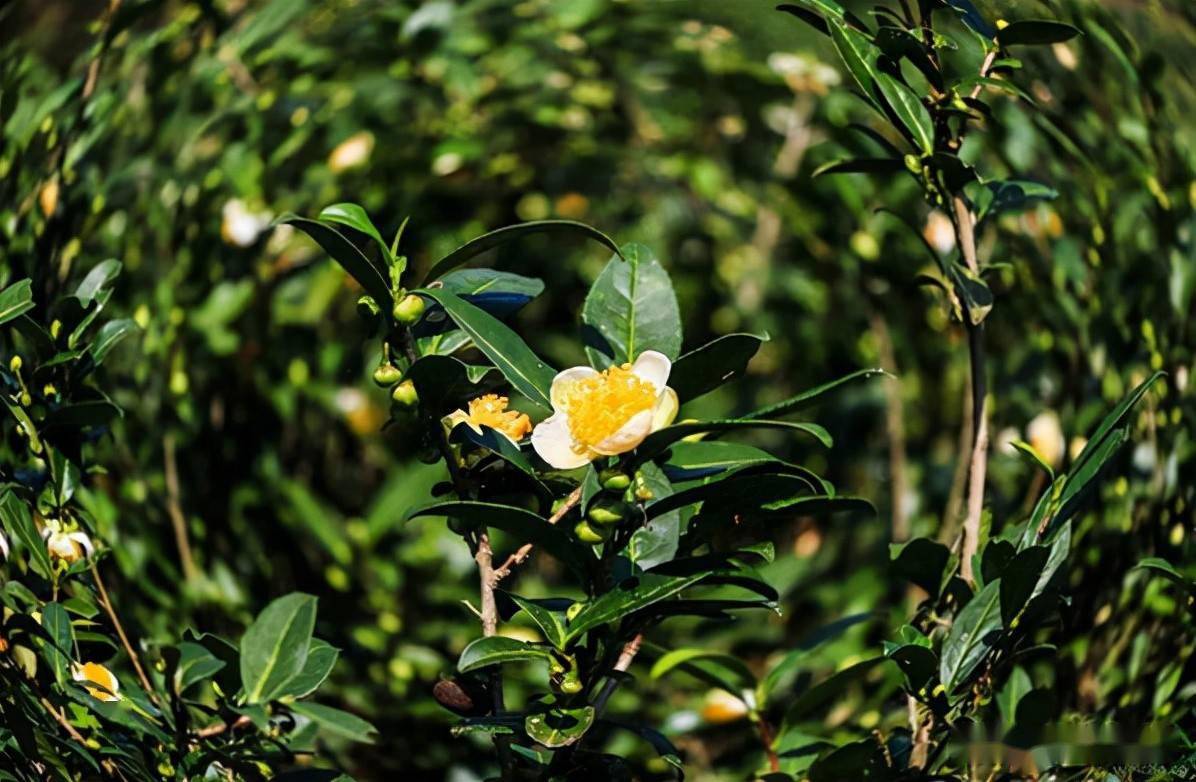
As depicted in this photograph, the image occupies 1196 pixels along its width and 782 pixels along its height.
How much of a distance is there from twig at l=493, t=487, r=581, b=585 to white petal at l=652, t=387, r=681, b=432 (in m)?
0.05

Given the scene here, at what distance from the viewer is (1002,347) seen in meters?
1.61

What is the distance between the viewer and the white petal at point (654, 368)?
66cm

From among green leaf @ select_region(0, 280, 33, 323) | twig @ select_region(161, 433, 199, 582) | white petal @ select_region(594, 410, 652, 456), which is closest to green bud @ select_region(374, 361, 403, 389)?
white petal @ select_region(594, 410, 652, 456)

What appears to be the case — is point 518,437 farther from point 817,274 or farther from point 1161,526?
point 817,274

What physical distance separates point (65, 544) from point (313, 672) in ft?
0.60

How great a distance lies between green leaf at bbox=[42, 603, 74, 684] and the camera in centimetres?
71

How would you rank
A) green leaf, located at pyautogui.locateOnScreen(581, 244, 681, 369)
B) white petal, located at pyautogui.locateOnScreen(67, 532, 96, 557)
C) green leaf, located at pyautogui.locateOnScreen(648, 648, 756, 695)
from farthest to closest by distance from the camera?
green leaf, located at pyautogui.locateOnScreen(648, 648, 756, 695) < white petal, located at pyautogui.locateOnScreen(67, 532, 96, 557) < green leaf, located at pyautogui.locateOnScreen(581, 244, 681, 369)

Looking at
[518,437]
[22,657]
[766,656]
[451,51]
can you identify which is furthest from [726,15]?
[22,657]

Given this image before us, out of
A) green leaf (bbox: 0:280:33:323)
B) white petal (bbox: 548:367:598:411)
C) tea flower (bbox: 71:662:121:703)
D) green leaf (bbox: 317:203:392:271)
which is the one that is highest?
green leaf (bbox: 317:203:392:271)

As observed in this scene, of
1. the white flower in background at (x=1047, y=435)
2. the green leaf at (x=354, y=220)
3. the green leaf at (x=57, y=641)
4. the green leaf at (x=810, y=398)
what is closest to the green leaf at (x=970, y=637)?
the green leaf at (x=810, y=398)

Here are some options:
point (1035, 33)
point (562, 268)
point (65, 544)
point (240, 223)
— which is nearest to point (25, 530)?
point (65, 544)

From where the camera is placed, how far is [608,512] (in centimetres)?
61

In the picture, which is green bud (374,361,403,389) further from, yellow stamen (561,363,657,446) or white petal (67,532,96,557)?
white petal (67,532,96,557)

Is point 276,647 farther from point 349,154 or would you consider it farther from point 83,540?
point 349,154
